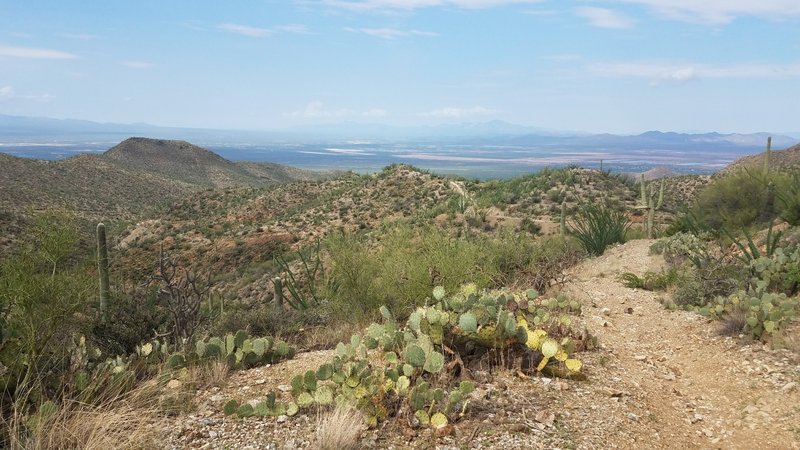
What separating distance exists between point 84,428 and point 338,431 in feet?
5.19

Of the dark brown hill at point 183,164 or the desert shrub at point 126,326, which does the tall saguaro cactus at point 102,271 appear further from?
the dark brown hill at point 183,164

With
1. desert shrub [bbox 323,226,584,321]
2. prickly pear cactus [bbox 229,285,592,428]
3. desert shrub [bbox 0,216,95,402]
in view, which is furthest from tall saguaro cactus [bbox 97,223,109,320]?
prickly pear cactus [bbox 229,285,592,428]

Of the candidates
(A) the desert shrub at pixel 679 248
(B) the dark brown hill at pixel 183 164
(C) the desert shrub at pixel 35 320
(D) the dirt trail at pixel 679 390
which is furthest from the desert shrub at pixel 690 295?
(B) the dark brown hill at pixel 183 164

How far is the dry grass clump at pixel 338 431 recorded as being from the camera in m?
3.61

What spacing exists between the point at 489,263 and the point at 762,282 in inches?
161

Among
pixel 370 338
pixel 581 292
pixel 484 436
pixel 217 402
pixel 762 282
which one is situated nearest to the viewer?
pixel 484 436

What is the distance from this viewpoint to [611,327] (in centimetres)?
683

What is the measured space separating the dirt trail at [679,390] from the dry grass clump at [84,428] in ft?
9.40

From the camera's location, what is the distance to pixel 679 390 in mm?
5102

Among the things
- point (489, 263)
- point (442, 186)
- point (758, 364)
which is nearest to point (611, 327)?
point (758, 364)

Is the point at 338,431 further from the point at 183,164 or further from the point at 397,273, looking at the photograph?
the point at 183,164

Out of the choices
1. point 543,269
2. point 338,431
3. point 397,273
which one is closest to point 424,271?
point 397,273

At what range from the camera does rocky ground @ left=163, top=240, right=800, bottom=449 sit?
3916 mm

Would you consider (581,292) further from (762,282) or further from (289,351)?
(289,351)
